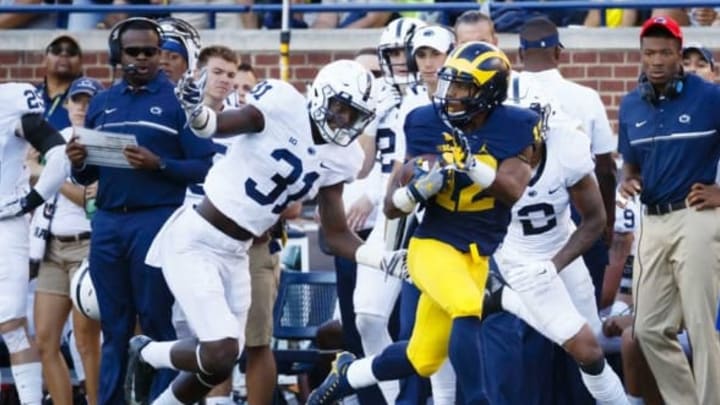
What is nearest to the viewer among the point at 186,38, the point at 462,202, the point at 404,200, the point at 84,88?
the point at 404,200

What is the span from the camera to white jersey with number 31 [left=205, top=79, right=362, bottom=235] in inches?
376

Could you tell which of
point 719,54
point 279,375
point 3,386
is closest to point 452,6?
point 719,54

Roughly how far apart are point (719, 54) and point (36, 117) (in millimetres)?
4382

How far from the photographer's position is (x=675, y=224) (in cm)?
1009

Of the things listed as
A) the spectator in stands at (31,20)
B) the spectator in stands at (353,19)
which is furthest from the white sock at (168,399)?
the spectator in stands at (31,20)

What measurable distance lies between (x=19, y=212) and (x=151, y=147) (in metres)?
1.05

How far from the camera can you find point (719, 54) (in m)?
12.7

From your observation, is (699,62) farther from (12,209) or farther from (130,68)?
(12,209)

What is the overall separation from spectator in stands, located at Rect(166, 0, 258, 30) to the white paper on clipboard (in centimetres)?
389

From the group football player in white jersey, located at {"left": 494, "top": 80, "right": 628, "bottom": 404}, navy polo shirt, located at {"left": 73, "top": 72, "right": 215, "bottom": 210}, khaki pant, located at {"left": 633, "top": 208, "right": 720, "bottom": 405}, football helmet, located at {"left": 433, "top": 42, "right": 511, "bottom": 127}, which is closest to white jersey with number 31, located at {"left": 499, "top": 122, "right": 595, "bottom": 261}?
football player in white jersey, located at {"left": 494, "top": 80, "right": 628, "bottom": 404}

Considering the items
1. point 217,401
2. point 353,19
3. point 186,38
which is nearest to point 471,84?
point 186,38

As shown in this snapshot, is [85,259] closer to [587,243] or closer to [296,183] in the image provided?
[296,183]

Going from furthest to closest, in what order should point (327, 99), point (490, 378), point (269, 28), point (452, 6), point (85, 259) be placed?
point (269, 28) → point (452, 6) → point (85, 259) → point (490, 378) → point (327, 99)

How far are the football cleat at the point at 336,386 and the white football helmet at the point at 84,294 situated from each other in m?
1.40
